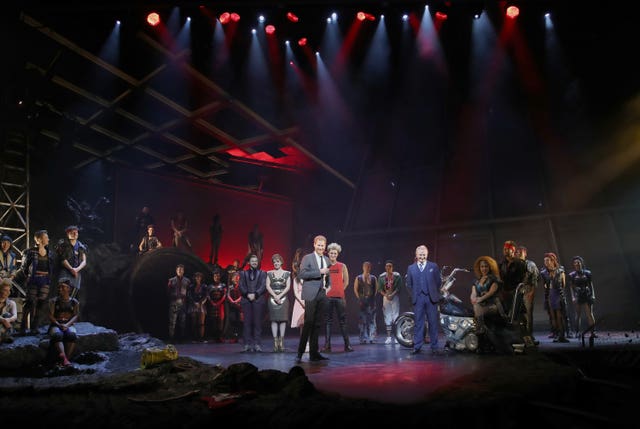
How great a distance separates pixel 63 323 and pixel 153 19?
8530 mm

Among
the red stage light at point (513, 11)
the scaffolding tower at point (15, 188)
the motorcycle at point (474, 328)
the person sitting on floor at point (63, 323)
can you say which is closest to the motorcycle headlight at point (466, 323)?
the motorcycle at point (474, 328)

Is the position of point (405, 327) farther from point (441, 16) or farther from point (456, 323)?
point (441, 16)

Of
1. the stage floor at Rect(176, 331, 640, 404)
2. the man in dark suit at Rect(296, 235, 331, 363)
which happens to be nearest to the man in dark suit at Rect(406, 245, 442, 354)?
the stage floor at Rect(176, 331, 640, 404)

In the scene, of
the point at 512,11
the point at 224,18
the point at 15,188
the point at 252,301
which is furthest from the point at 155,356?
the point at 512,11

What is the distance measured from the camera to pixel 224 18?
1282 cm

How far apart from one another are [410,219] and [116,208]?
11.5 meters

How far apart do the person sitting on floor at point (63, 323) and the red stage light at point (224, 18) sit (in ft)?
30.4

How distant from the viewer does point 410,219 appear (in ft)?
53.5

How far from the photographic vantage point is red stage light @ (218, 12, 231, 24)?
12656 millimetres

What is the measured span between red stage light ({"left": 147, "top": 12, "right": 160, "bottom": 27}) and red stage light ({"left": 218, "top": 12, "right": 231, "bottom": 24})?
1.91 m

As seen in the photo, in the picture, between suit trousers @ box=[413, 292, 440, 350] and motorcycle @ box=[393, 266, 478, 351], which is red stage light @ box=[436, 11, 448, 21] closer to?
motorcycle @ box=[393, 266, 478, 351]

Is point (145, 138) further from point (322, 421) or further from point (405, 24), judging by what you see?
point (322, 421)

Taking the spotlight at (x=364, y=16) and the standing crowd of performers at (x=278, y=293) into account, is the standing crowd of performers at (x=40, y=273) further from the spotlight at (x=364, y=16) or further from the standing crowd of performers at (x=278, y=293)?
the spotlight at (x=364, y=16)

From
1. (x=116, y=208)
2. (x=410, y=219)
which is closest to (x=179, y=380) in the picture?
(x=410, y=219)
